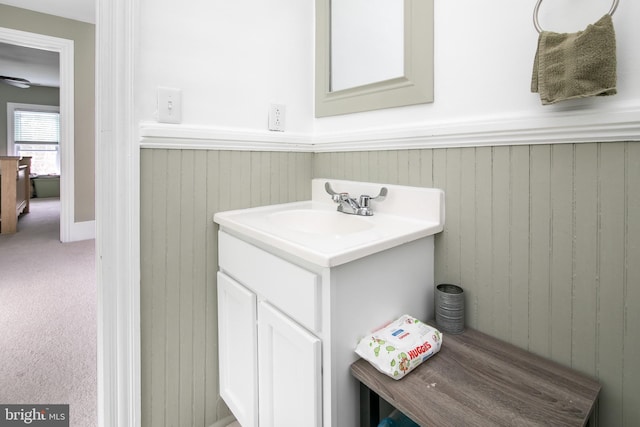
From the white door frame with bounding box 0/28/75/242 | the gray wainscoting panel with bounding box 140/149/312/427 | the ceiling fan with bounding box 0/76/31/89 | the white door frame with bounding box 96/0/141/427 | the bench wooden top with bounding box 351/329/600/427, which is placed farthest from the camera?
the ceiling fan with bounding box 0/76/31/89

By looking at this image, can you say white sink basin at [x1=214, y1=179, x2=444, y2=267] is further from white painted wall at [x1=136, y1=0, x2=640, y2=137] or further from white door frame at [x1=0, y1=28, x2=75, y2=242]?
white door frame at [x1=0, y1=28, x2=75, y2=242]

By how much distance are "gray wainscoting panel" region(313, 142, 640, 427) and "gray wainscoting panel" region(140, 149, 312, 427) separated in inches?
30.0

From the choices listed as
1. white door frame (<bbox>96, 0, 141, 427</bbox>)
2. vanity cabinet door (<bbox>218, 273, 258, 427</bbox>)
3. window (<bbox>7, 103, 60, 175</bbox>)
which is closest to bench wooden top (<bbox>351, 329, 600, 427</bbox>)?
vanity cabinet door (<bbox>218, 273, 258, 427</bbox>)

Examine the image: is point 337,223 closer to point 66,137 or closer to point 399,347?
point 399,347

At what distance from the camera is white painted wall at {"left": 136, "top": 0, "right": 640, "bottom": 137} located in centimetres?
78

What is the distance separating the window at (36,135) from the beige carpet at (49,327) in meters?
5.03

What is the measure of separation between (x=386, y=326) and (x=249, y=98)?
968 millimetres

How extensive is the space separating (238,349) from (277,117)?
0.90 m

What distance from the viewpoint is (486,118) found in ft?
3.00

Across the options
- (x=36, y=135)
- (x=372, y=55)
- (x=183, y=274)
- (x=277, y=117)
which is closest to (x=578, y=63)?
(x=372, y=55)

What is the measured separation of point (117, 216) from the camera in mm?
1022

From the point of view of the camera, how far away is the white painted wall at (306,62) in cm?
78

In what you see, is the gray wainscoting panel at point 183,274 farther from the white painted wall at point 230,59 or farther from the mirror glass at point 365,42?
the mirror glass at point 365,42

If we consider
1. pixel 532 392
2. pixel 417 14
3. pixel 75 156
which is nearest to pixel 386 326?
pixel 532 392
